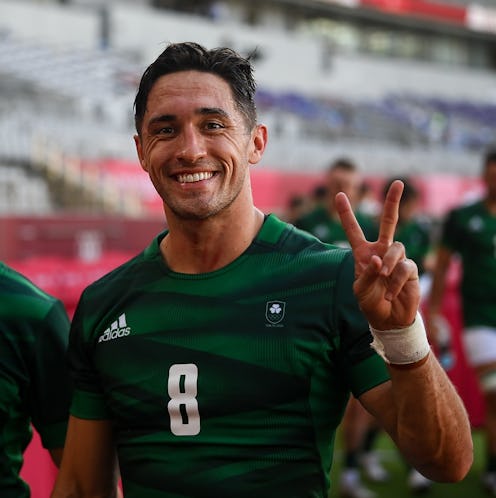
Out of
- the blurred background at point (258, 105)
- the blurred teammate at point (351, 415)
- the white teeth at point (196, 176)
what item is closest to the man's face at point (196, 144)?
the white teeth at point (196, 176)

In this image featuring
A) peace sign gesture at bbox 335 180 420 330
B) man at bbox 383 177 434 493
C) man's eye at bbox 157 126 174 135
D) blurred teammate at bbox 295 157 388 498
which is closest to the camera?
peace sign gesture at bbox 335 180 420 330

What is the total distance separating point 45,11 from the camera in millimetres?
23828

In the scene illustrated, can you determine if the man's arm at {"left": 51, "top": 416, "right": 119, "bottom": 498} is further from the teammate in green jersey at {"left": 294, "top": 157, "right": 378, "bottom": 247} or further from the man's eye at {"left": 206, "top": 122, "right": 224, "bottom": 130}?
the teammate in green jersey at {"left": 294, "top": 157, "right": 378, "bottom": 247}

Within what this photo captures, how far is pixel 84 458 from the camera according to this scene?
79.0 inches

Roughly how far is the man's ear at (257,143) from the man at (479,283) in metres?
3.38

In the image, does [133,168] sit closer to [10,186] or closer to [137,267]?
[10,186]

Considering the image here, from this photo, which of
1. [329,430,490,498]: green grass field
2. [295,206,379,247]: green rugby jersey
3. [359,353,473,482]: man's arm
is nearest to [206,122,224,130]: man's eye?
[359,353,473,482]: man's arm

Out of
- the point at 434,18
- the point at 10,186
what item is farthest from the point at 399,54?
the point at 10,186

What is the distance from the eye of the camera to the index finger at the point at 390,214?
1620 millimetres

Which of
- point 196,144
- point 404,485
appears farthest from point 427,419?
point 404,485

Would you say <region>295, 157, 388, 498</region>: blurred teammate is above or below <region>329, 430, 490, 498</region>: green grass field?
above

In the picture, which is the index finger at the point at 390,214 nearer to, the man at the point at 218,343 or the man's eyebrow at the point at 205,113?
the man at the point at 218,343

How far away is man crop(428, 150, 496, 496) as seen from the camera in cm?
513

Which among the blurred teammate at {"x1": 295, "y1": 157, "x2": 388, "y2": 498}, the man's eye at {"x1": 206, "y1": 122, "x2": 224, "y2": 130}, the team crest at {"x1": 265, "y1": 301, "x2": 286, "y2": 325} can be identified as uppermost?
the man's eye at {"x1": 206, "y1": 122, "x2": 224, "y2": 130}
